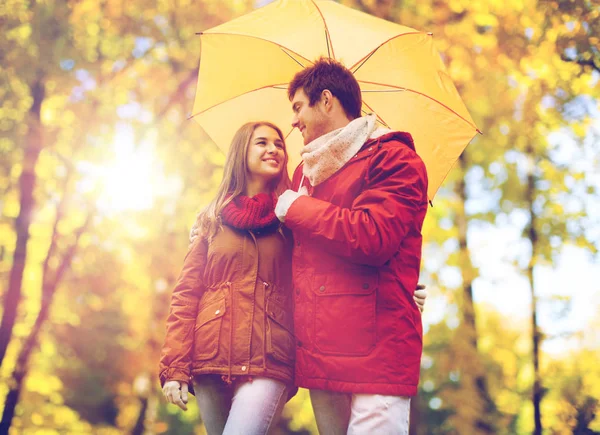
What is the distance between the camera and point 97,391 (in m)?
22.7

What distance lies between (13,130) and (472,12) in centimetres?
593

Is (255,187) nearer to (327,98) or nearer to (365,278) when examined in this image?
(327,98)

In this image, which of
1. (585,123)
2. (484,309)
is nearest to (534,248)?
(585,123)

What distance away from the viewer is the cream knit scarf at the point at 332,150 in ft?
9.00

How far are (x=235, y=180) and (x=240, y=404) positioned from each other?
49.6 inches

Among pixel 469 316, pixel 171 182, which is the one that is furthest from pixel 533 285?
pixel 171 182

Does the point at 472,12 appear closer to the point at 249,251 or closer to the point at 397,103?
the point at 397,103

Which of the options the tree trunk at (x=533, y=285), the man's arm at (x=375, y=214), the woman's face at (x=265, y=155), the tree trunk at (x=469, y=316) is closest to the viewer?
the man's arm at (x=375, y=214)

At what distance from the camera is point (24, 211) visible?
24.6 ft

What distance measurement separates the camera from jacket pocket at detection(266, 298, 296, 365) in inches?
111

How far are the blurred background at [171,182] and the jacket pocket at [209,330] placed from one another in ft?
12.4

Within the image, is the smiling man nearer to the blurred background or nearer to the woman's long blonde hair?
the woman's long blonde hair

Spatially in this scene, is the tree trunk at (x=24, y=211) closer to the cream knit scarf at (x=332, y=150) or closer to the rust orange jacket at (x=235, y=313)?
the rust orange jacket at (x=235, y=313)

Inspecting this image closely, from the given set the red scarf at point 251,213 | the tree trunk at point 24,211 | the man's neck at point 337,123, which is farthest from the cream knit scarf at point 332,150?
the tree trunk at point 24,211
